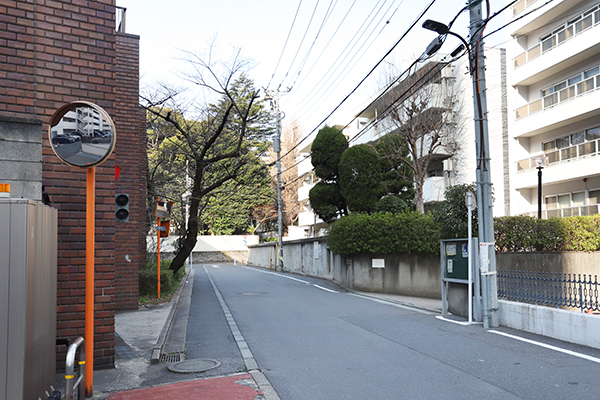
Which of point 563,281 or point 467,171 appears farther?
point 467,171

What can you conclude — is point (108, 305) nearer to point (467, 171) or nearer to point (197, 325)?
point (197, 325)

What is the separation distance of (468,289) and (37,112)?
8.94 m

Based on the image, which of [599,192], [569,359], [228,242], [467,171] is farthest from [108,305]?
[228,242]

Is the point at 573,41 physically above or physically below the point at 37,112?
above

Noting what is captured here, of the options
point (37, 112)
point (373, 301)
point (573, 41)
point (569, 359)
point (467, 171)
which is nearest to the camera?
point (37, 112)

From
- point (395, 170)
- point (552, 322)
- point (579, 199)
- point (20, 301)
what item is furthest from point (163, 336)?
point (579, 199)

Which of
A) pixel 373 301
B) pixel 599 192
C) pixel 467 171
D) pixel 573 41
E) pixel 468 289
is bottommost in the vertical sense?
pixel 373 301

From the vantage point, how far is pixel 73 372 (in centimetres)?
405

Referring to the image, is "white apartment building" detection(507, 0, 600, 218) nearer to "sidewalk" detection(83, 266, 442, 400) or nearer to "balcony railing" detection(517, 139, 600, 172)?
"balcony railing" detection(517, 139, 600, 172)

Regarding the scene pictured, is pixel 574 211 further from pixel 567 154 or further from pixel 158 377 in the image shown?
pixel 158 377

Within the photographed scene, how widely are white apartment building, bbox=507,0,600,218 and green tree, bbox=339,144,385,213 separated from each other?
696 centimetres

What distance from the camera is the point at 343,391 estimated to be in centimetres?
558

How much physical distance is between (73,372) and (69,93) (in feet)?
13.2

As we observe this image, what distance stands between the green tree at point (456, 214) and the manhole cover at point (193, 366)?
8.44 meters
